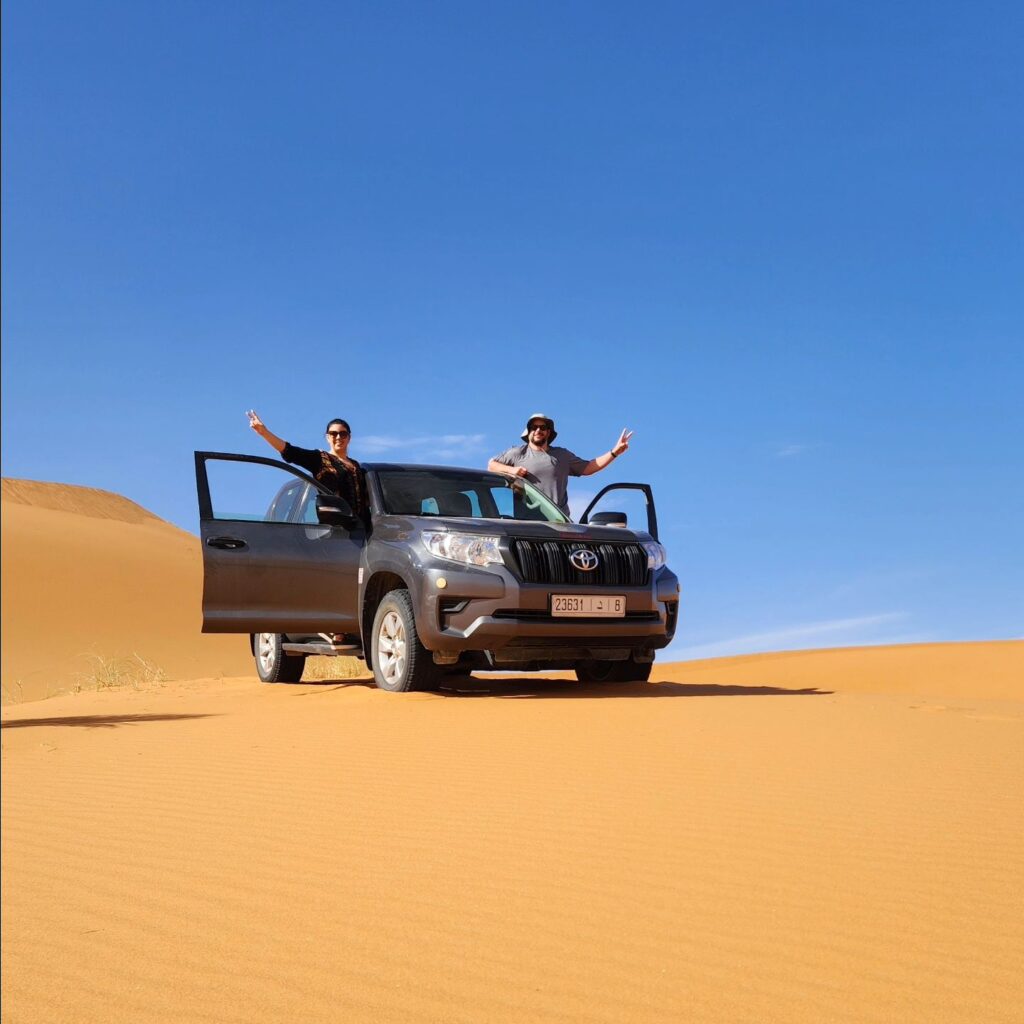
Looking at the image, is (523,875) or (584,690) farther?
(584,690)

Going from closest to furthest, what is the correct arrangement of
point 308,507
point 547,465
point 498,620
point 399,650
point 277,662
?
point 498,620 → point 399,650 → point 308,507 → point 547,465 → point 277,662

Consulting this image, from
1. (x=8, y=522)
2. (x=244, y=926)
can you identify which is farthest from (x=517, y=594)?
(x=8, y=522)

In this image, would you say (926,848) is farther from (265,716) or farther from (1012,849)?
(265,716)

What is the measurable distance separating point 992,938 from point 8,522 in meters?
43.5

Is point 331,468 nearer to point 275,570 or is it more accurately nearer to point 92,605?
point 275,570

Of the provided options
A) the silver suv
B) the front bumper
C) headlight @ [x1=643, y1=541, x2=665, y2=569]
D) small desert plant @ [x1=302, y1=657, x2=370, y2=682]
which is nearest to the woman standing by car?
the silver suv

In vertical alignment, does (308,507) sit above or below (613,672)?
above

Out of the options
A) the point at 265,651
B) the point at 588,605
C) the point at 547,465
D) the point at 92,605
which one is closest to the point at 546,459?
the point at 547,465

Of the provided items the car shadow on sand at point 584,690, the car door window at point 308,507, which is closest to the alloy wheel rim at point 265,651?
the car door window at point 308,507

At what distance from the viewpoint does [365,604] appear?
9742 mm

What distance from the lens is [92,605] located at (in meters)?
34.8

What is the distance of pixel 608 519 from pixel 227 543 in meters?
3.22

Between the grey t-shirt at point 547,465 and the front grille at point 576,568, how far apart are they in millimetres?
1836

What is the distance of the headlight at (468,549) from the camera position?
8773 millimetres
